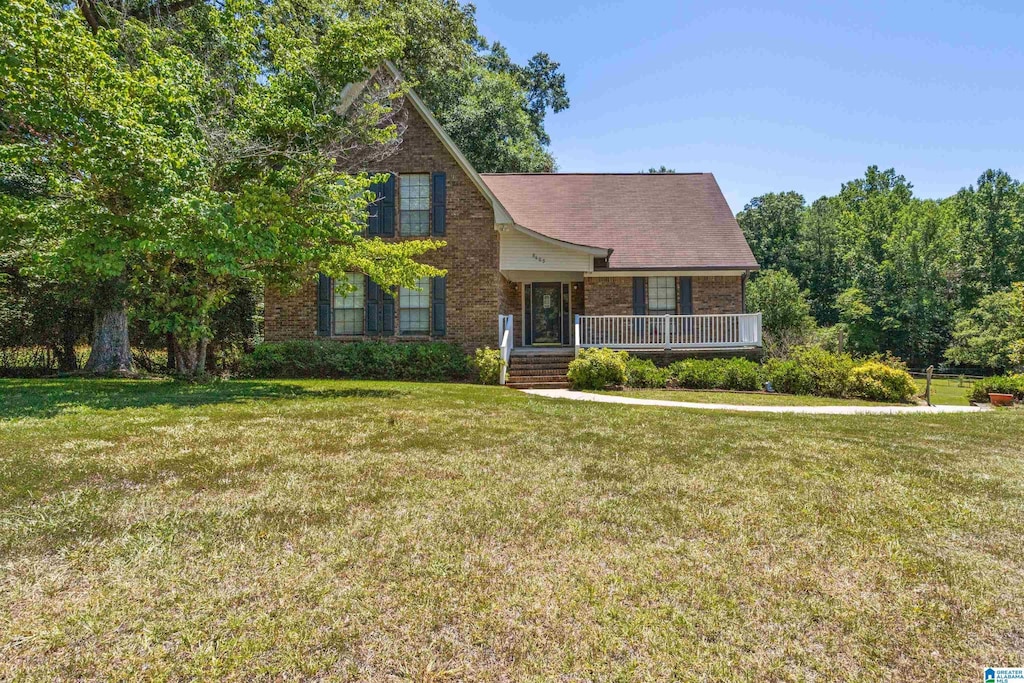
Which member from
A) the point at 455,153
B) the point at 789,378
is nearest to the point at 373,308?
the point at 455,153

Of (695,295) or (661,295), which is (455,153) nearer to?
(661,295)

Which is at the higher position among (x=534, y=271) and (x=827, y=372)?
(x=534, y=271)

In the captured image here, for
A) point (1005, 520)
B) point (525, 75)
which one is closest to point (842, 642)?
point (1005, 520)

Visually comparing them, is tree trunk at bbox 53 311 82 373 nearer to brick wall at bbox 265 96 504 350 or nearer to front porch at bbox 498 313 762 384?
brick wall at bbox 265 96 504 350

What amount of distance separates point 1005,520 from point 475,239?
1265 cm

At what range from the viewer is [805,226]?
128 feet

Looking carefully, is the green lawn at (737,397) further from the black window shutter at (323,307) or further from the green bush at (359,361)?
the black window shutter at (323,307)

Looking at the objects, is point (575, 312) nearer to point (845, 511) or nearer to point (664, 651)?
point (845, 511)

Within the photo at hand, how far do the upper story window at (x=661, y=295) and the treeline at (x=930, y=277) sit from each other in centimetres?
1410

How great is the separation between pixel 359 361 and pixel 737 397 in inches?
375

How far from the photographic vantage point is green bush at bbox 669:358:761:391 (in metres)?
14.2

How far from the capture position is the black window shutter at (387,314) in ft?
50.5

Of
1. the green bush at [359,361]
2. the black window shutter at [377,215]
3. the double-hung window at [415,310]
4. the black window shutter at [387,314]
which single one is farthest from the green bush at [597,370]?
the black window shutter at [377,215]

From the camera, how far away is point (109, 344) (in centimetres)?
1501
